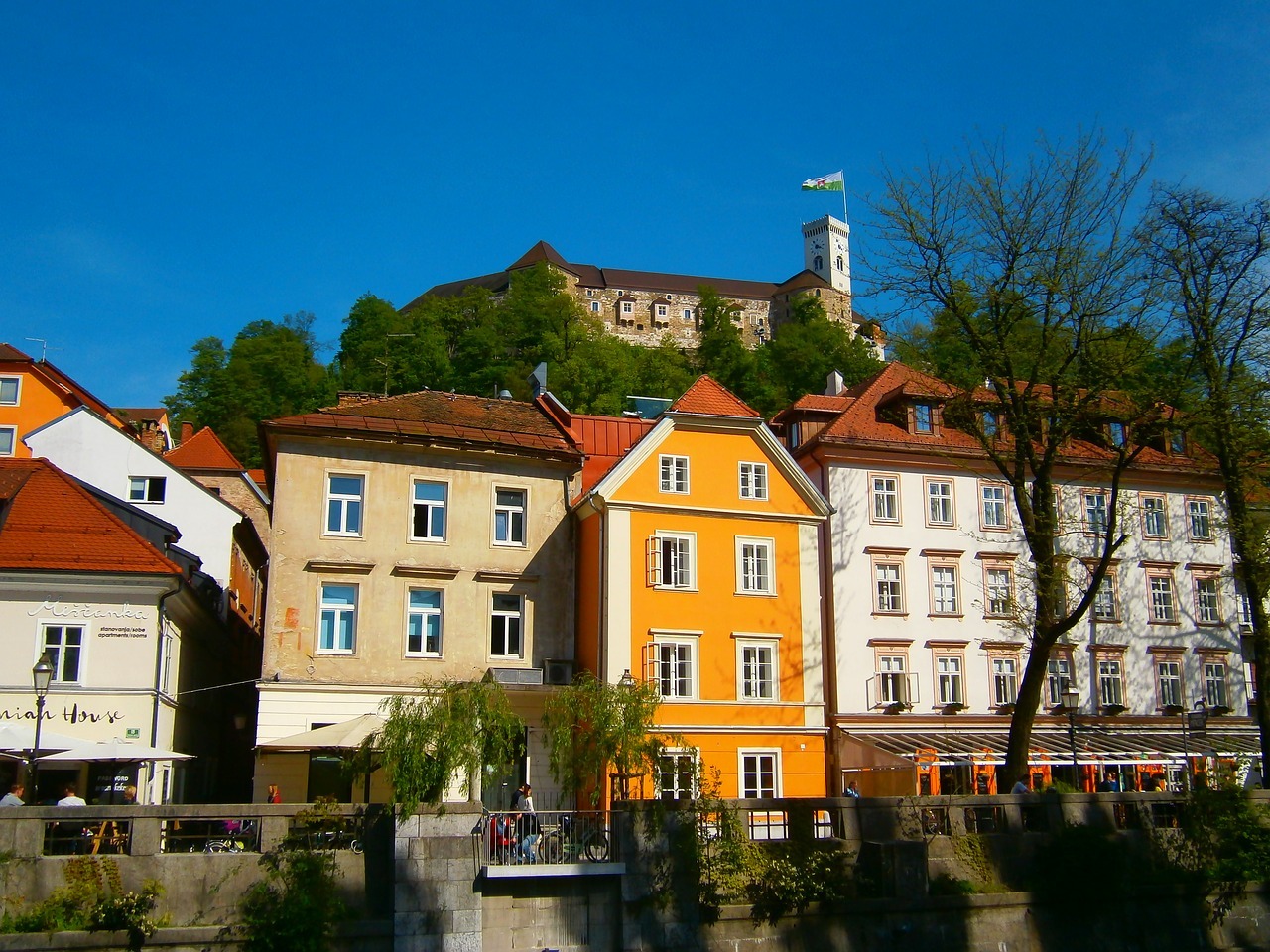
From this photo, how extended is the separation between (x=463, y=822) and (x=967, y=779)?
19.7m

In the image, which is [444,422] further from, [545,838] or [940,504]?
[940,504]

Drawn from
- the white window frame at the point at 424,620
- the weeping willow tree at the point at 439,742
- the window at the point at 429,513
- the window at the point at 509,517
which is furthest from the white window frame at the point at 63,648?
the window at the point at 509,517

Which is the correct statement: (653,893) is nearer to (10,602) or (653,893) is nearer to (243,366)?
(10,602)

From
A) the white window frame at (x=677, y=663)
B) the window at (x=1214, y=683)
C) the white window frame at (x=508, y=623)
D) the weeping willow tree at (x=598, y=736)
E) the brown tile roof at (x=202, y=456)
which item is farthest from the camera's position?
the brown tile roof at (x=202, y=456)

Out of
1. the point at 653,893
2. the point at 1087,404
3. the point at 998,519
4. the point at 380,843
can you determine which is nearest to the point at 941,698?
the point at 998,519

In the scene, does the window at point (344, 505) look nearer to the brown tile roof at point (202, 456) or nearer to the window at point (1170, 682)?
the brown tile roof at point (202, 456)

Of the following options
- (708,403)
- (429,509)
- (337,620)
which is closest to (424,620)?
(337,620)

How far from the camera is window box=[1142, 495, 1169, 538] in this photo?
42.4 m

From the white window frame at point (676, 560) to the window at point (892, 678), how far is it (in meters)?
7.39

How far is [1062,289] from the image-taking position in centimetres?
2744

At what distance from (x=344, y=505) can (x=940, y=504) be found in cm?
1863

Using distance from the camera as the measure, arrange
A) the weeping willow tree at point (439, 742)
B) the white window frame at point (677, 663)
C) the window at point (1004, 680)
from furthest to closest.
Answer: the window at point (1004, 680)
the white window frame at point (677, 663)
the weeping willow tree at point (439, 742)

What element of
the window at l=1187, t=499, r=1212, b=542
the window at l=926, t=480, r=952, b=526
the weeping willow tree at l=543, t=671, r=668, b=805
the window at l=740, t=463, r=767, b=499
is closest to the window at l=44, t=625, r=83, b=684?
the weeping willow tree at l=543, t=671, r=668, b=805

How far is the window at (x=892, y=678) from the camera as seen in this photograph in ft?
123
